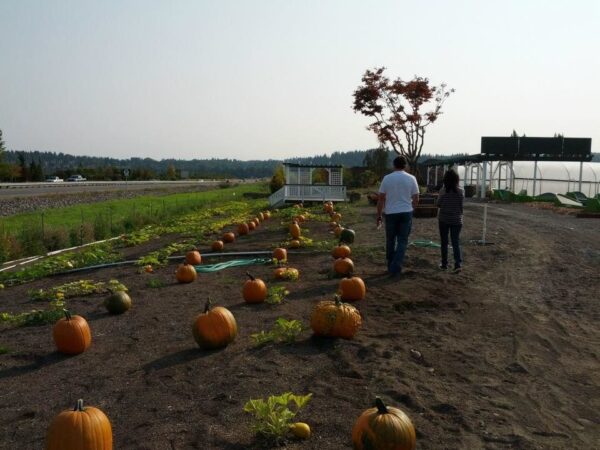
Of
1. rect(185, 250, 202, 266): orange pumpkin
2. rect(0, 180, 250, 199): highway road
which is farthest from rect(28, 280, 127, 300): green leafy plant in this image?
rect(0, 180, 250, 199): highway road

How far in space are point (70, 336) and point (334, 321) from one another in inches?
114

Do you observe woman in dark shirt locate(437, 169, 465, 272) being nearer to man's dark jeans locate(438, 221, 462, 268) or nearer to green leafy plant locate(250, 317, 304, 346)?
man's dark jeans locate(438, 221, 462, 268)

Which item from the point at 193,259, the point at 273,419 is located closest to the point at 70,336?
the point at 273,419

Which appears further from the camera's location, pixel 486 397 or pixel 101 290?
pixel 101 290

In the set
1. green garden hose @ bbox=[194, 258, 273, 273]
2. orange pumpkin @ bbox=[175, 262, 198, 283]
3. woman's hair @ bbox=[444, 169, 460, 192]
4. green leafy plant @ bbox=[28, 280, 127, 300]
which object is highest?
woman's hair @ bbox=[444, 169, 460, 192]

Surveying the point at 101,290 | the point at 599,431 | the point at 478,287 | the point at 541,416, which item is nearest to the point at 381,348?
the point at 541,416

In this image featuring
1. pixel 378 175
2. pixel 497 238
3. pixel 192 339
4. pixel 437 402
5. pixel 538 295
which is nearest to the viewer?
pixel 437 402

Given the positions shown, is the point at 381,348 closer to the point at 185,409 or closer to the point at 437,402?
the point at 437,402

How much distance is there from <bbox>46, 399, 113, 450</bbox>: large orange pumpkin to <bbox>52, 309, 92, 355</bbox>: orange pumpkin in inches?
99.1

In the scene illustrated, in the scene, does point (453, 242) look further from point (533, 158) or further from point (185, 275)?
point (533, 158)

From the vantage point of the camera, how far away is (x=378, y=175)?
160 feet

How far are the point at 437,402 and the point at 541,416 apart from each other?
76 cm

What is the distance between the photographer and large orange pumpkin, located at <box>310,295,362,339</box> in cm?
569

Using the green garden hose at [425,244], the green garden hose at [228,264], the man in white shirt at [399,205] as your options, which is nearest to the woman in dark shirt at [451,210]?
the man in white shirt at [399,205]
